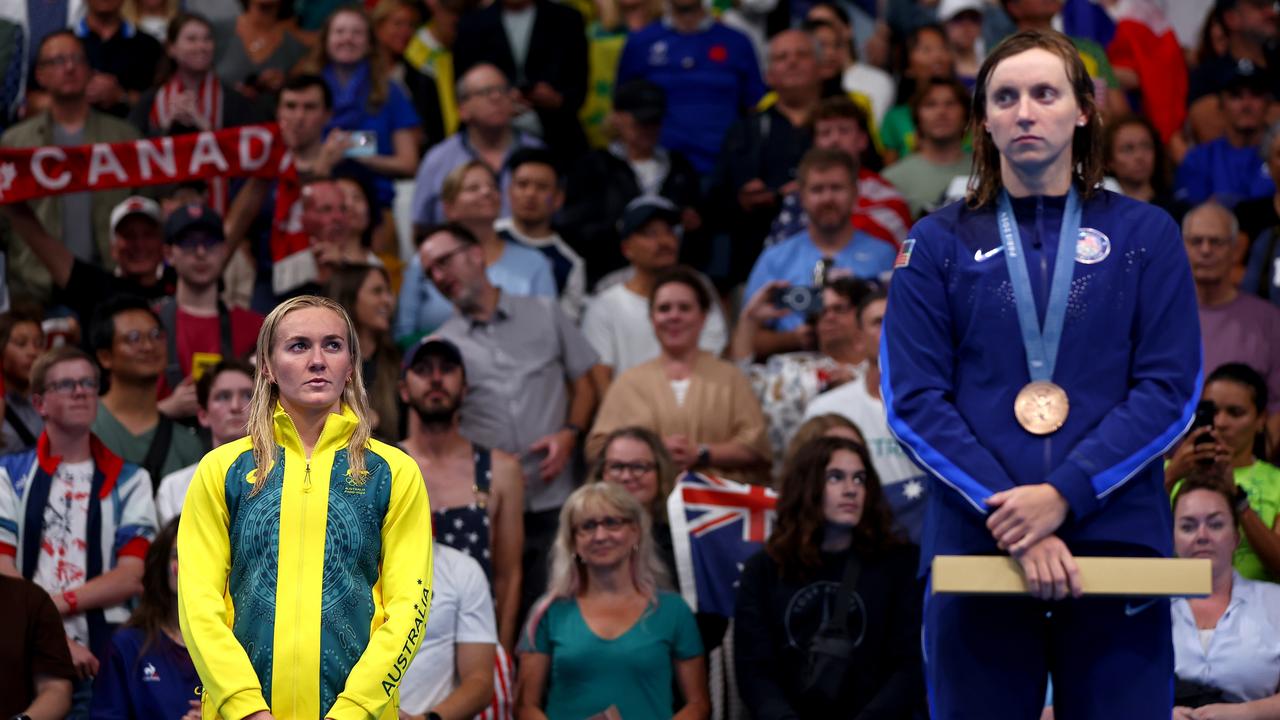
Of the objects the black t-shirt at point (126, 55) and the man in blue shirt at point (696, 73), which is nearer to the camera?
the man in blue shirt at point (696, 73)

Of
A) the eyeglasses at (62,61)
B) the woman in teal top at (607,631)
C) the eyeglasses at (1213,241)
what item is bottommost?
the woman in teal top at (607,631)

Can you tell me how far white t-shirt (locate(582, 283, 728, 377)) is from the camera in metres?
9.62

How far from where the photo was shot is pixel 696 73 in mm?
11641

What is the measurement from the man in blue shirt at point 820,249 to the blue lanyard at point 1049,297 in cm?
488

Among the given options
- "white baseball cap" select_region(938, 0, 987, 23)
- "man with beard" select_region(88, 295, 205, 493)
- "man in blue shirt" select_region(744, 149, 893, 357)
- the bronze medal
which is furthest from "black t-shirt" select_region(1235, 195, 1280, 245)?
the bronze medal

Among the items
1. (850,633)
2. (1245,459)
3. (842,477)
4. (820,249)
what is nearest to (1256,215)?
(820,249)

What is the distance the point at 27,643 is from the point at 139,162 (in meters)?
3.48

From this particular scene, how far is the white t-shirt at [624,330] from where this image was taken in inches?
379

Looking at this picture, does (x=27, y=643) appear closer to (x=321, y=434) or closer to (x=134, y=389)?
(x=134, y=389)

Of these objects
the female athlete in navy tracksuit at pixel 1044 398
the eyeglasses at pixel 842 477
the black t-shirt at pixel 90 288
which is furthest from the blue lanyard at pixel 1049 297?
the black t-shirt at pixel 90 288

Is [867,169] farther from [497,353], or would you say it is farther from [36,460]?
[36,460]

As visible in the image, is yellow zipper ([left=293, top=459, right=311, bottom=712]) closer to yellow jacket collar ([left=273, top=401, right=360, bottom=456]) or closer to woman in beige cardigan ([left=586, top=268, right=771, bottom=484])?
yellow jacket collar ([left=273, top=401, right=360, bottom=456])

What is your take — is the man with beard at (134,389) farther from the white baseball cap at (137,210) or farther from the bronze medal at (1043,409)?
the bronze medal at (1043,409)

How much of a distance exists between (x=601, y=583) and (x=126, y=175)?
368 centimetres
